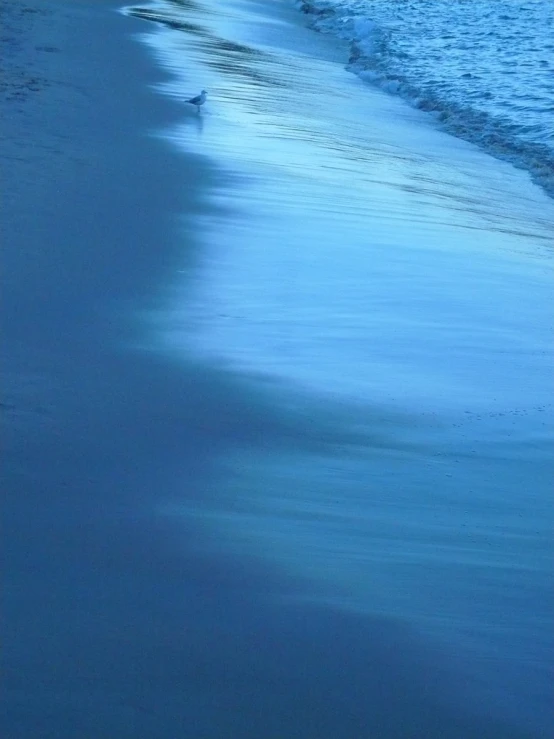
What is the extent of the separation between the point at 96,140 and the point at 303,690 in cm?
631

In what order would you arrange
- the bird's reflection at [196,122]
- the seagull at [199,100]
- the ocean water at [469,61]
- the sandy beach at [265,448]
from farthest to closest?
1. the ocean water at [469,61]
2. the seagull at [199,100]
3. the bird's reflection at [196,122]
4. the sandy beach at [265,448]

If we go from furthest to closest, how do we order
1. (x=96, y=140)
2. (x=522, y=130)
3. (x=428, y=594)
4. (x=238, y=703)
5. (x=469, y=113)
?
(x=469, y=113)
(x=522, y=130)
(x=96, y=140)
(x=428, y=594)
(x=238, y=703)

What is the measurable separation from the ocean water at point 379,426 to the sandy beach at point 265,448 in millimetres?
12

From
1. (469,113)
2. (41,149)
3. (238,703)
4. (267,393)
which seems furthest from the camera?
(469,113)

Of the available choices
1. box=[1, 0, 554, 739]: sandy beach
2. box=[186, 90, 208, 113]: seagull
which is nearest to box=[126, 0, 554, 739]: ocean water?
box=[1, 0, 554, 739]: sandy beach

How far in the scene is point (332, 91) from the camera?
13961mm

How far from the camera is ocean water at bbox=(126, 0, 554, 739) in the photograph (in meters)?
3.04

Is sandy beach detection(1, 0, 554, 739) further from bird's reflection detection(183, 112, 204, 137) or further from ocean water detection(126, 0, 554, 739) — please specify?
bird's reflection detection(183, 112, 204, 137)

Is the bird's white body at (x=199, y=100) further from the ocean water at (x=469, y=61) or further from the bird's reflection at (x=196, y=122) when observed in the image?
the ocean water at (x=469, y=61)

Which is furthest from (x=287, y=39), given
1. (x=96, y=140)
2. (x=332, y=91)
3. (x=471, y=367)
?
(x=471, y=367)

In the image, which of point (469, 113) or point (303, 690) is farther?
point (469, 113)

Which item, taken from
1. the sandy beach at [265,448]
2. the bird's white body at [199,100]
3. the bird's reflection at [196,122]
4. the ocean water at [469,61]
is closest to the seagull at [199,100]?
the bird's white body at [199,100]

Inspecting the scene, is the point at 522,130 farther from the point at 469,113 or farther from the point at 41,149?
the point at 41,149

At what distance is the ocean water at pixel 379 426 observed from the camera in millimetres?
3043
